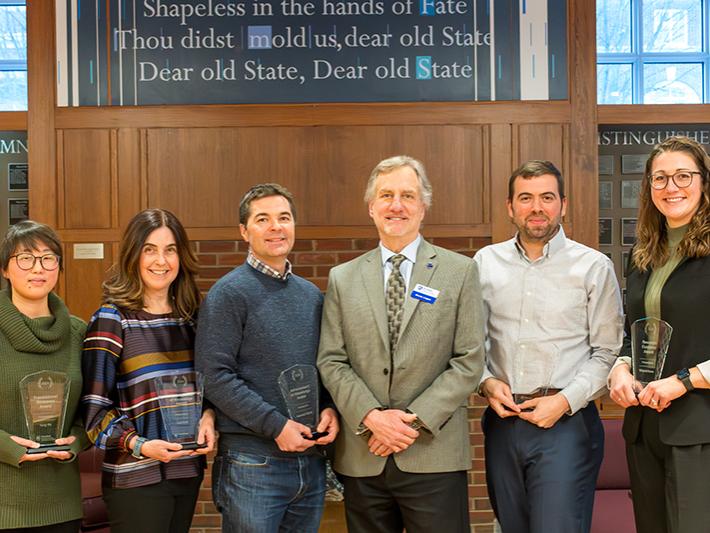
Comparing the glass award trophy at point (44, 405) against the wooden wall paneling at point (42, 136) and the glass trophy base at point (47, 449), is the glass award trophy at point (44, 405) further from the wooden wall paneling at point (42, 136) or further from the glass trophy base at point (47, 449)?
the wooden wall paneling at point (42, 136)

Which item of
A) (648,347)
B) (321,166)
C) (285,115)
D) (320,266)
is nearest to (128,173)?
(285,115)

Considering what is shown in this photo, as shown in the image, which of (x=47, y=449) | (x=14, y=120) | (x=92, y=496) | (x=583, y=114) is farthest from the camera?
(x=14, y=120)

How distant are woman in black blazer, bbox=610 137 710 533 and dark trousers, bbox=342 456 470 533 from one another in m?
0.60

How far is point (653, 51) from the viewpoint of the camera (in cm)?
476

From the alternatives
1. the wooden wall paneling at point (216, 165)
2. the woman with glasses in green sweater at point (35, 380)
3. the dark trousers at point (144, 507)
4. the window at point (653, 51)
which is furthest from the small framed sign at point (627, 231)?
the woman with glasses in green sweater at point (35, 380)

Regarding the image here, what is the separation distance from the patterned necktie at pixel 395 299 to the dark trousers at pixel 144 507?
866 millimetres

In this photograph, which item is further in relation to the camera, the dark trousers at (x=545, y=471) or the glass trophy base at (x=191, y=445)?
the dark trousers at (x=545, y=471)

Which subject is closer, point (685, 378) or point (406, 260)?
point (685, 378)

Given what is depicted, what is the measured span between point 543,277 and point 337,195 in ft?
6.46

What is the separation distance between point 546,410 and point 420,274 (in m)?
0.63

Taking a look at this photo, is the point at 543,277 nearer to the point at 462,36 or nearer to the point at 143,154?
the point at 462,36

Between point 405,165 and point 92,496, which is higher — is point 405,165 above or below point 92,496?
above

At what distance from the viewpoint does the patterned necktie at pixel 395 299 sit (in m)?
2.56

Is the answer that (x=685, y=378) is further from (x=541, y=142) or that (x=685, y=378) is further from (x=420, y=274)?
(x=541, y=142)
